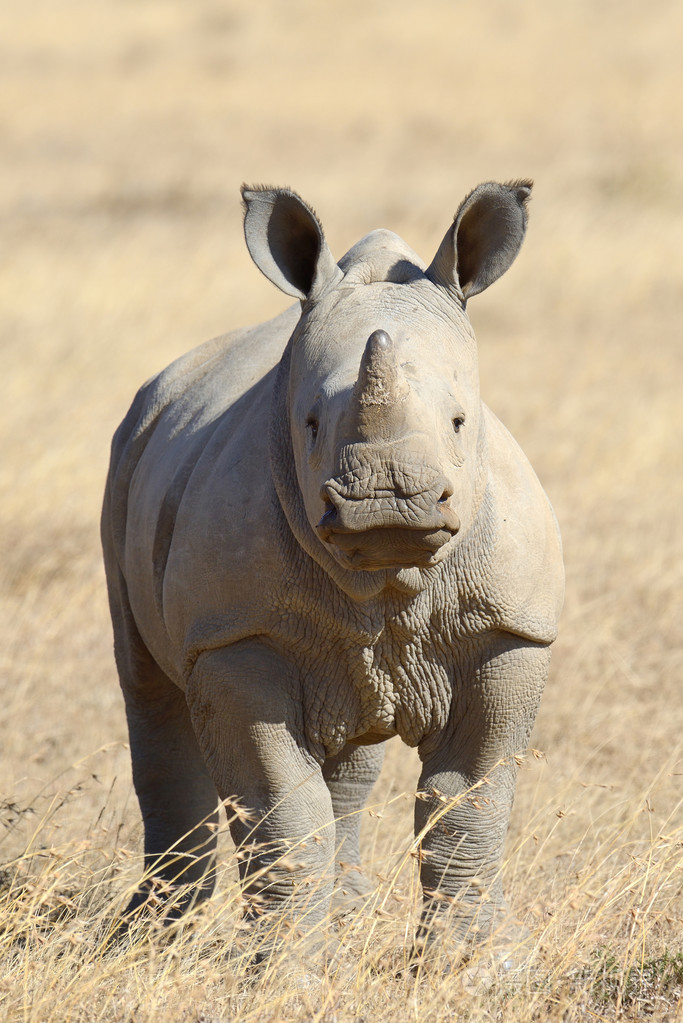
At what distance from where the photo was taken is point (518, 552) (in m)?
3.27

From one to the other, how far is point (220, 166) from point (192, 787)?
656 inches

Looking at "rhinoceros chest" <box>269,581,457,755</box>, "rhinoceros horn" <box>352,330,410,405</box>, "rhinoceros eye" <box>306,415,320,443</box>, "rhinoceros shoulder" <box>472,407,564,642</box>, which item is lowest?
"rhinoceros chest" <box>269,581,457,755</box>

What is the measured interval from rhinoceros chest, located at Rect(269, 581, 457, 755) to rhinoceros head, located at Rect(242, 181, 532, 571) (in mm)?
263

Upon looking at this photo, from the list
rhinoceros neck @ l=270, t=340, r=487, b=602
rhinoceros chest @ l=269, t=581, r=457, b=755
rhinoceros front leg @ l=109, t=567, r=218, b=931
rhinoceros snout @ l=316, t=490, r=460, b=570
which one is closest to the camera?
rhinoceros snout @ l=316, t=490, r=460, b=570

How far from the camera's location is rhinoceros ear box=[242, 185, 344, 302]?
3.16 meters

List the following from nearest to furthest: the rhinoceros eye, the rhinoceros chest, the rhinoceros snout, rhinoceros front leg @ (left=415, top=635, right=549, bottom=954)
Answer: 1. the rhinoceros snout
2. the rhinoceros eye
3. the rhinoceros chest
4. rhinoceros front leg @ (left=415, top=635, right=549, bottom=954)

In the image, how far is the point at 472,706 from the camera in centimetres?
331

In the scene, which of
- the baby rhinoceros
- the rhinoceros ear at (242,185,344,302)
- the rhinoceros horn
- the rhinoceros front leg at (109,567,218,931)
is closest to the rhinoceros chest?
the baby rhinoceros

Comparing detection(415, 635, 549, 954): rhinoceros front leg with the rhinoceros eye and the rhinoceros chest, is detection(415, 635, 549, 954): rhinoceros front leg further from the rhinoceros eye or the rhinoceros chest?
the rhinoceros eye

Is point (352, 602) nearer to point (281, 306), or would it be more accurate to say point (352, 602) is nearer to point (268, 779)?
point (268, 779)

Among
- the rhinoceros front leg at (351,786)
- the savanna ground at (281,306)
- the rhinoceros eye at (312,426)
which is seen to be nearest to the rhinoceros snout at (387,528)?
the rhinoceros eye at (312,426)

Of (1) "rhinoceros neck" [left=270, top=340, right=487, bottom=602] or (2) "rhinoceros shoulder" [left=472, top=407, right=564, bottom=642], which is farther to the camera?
(2) "rhinoceros shoulder" [left=472, top=407, right=564, bottom=642]

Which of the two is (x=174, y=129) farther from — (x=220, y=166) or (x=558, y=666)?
(x=558, y=666)

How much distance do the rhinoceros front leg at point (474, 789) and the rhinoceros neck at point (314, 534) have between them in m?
0.33
